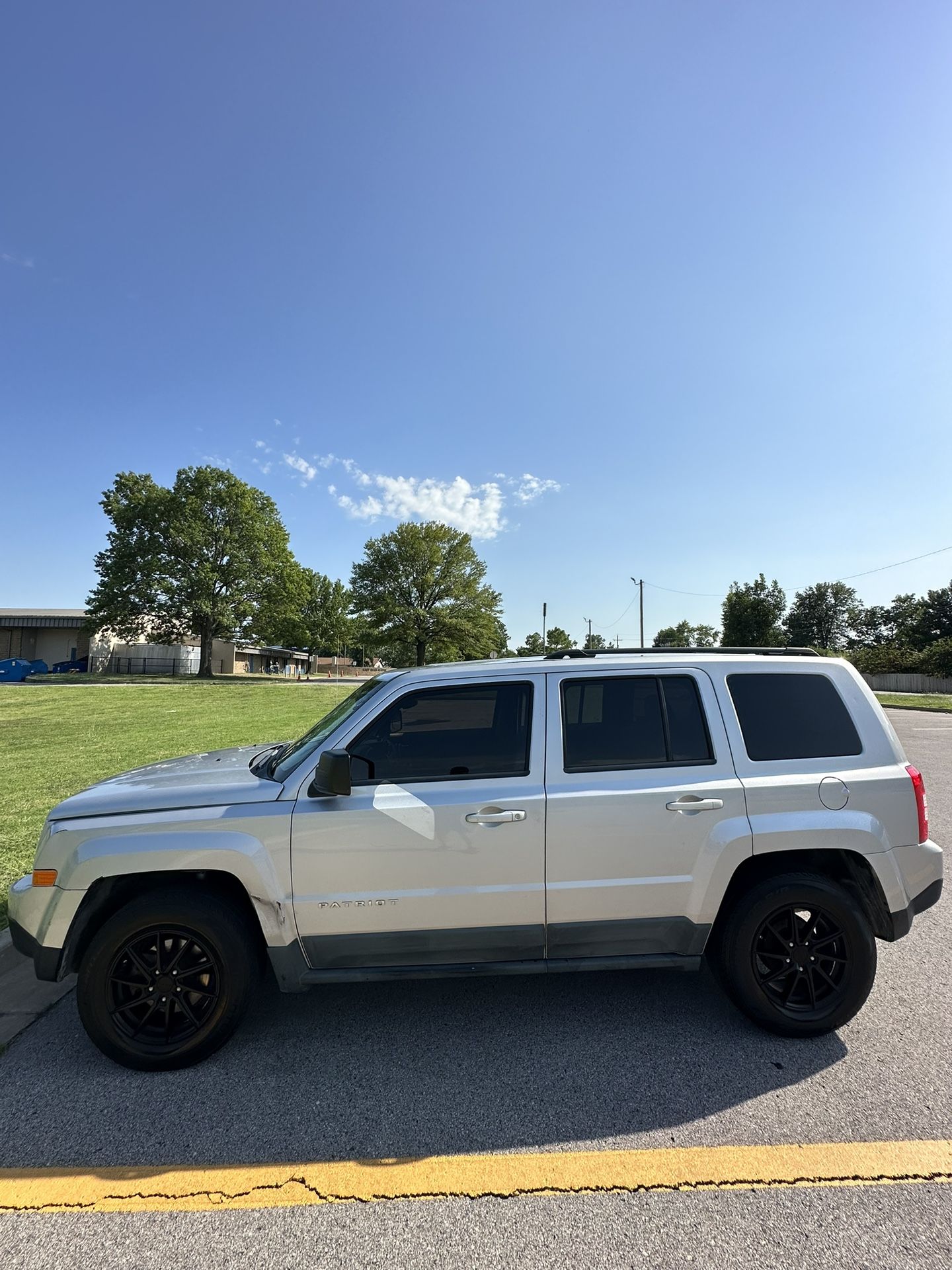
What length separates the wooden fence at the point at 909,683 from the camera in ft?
140

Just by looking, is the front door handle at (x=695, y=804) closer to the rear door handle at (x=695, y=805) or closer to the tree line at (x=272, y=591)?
the rear door handle at (x=695, y=805)

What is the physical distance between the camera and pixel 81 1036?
313cm

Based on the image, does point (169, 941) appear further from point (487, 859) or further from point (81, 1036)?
point (487, 859)

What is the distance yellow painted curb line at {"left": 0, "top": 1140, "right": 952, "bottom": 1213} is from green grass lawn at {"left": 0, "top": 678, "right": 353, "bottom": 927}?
2.56 meters

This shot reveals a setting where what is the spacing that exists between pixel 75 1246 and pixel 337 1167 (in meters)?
0.81

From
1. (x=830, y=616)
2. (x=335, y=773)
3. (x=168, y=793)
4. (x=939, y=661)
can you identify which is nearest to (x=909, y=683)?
(x=939, y=661)

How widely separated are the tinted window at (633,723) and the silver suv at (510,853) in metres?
0.01

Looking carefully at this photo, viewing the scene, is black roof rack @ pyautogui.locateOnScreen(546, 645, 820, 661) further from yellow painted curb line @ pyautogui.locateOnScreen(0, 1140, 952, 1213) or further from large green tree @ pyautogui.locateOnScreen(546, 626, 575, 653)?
large green tree @ pyautogui.locateOnScreen(546, 626, 575, 653)

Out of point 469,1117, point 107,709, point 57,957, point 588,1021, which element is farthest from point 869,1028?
point 107,709

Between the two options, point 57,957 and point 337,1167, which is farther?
point 57,957

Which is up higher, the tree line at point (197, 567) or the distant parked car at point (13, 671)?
the tree line at point (197, 567)

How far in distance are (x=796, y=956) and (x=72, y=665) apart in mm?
60376

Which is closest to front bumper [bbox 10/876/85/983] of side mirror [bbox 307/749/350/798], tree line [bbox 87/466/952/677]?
side mirror [bbox 307/749/350/798]

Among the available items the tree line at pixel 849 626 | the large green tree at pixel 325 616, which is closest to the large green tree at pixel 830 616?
the tree line at pixel 849 626
